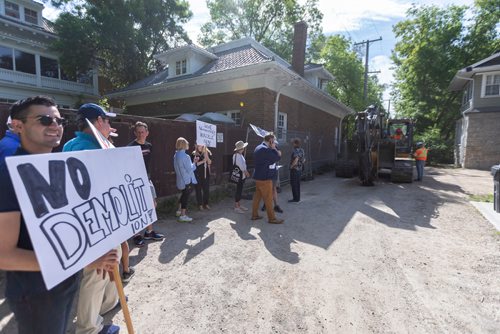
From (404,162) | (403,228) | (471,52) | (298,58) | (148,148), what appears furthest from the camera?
(471,52)

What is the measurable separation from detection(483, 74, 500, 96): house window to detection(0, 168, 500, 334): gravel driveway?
52.3 ft

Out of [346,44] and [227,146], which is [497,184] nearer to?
[227,146]

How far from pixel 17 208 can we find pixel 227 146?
26.2 ft

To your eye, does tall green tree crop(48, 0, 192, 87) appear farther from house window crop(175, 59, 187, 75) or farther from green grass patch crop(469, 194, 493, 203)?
green grass patch crop(469, 194, 493, 203)

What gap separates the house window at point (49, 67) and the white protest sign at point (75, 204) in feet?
75.7

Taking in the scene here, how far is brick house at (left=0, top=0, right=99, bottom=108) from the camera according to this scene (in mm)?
17047

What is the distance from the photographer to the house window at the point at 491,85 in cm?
1716

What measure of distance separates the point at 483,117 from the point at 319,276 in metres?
20.0

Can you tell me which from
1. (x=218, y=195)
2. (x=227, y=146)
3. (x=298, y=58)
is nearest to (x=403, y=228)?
(x=218, y=195)

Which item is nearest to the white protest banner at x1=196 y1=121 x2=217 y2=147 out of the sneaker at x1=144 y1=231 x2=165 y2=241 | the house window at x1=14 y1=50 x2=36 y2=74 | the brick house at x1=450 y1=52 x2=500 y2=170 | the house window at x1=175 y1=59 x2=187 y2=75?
the sneaker at x1=144 y1=231 x2=165 y2=241

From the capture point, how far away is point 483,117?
1708 cm

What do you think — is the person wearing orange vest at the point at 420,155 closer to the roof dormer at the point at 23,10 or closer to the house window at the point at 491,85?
the house window at the point at 491,85

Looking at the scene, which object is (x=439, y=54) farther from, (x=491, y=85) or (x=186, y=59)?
(x=186, y=59)

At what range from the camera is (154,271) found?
386 centimetres
